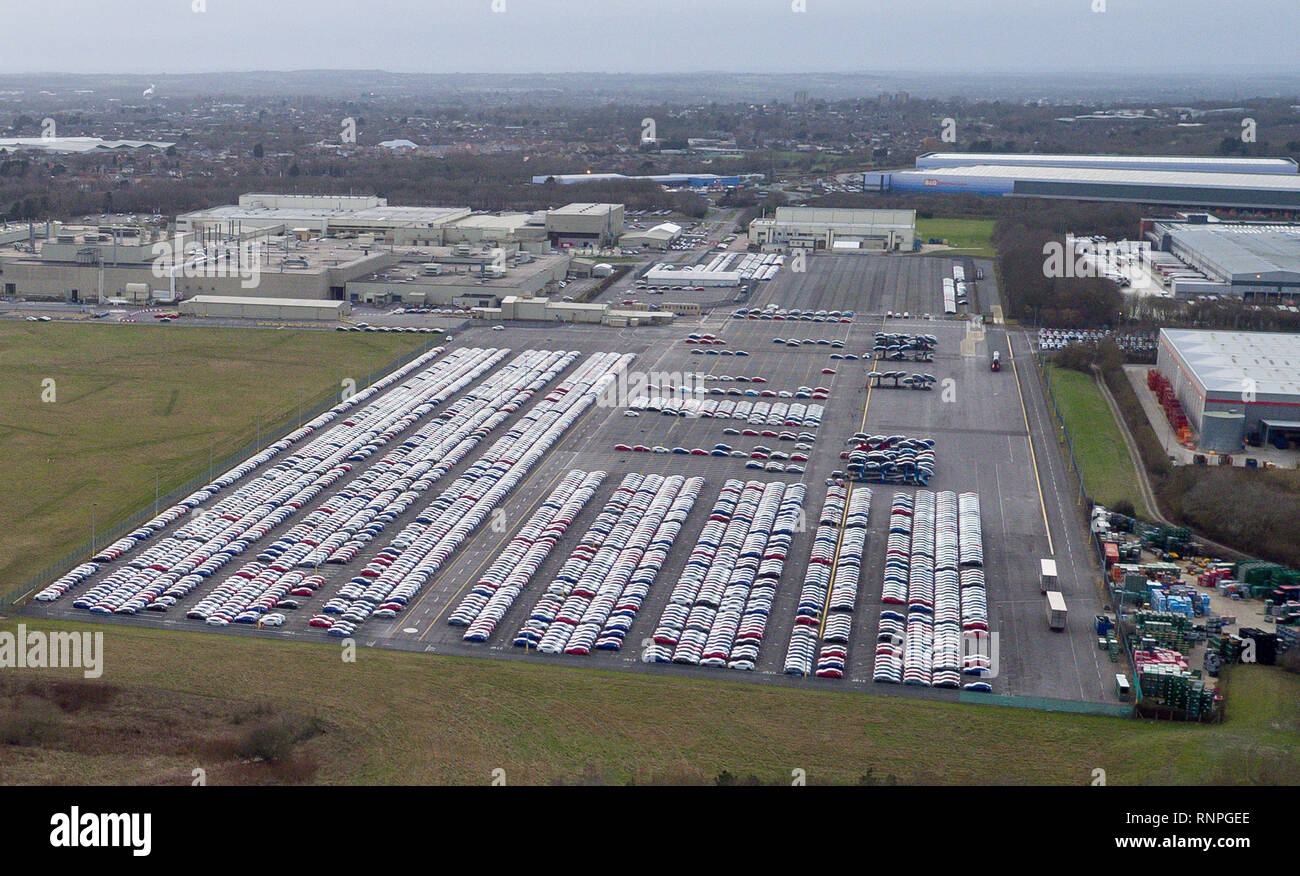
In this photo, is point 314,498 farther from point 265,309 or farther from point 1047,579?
point 265,309

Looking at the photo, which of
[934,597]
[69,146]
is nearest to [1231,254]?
[934,597]

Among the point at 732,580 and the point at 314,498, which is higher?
the point at 314,498

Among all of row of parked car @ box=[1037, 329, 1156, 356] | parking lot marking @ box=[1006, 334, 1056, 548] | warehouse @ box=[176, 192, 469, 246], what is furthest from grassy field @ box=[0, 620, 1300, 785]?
warehouse @ box=[176, 192, 469, 246]

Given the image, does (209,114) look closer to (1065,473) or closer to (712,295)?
(712,295)

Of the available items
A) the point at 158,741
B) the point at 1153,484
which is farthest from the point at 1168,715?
the point at 158,741
